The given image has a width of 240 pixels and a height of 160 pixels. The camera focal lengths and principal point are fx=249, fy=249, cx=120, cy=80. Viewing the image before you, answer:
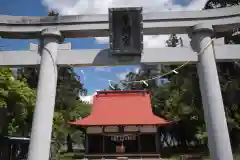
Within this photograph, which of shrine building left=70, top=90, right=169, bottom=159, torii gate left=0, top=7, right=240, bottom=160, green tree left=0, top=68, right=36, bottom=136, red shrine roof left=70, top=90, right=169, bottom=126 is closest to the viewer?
torii gate left=0, top=7, right=240, bottom=160

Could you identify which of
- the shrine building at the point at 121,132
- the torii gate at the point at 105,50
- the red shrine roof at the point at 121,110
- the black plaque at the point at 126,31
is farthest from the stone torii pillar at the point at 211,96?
the shrine building at the point at 121,132

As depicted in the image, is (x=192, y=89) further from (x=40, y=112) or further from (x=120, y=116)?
(x=40, y=112)

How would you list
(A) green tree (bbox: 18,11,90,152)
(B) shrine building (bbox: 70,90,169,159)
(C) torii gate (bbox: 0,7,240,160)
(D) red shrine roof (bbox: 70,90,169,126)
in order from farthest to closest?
(A) green tree (bbox: 18,11,90,152) < (B) shrine building (bbox: 70,90,169,159) < (D) red shrine roof (bbox: 70,90,169,126) < (C) torii gate (bbox: 0,7,240,160)

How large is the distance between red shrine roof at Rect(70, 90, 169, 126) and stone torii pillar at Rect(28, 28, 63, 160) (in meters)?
10.0

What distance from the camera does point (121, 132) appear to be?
54.6ft

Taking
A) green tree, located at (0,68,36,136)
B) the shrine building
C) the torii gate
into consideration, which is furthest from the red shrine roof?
the torii gate

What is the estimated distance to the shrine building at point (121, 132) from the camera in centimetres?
1594

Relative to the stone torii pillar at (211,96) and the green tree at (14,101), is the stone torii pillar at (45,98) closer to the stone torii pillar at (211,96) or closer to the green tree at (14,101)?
the stone torii pillar at (211,96)

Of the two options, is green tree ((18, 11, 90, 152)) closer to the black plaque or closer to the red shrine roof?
the red shrine roof

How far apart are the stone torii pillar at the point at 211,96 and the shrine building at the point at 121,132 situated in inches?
397

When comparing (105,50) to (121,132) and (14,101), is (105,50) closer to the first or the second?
(14,101)

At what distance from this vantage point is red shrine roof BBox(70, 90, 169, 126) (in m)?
15.8

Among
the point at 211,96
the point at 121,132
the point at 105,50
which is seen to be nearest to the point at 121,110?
the point at 121,132

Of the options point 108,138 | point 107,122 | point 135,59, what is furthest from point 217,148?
point 108,138
